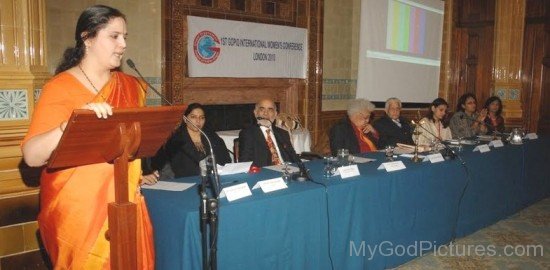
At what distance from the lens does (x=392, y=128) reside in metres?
4.63

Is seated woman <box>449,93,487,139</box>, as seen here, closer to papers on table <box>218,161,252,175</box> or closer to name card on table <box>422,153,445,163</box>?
name card on table <box>422,153,445,163</box>

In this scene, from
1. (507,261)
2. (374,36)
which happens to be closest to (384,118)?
(507,261)

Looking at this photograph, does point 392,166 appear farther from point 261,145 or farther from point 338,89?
point 338,89

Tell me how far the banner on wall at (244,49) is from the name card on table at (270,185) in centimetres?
262

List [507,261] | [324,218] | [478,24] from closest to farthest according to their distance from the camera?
[324,218] < [507,261] < [478,24]

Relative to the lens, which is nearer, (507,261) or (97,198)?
(97,198)

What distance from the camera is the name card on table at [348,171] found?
275 centimetres

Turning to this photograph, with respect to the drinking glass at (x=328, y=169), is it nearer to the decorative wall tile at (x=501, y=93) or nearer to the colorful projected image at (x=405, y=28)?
the colorful projected image at (x=405, y=28)

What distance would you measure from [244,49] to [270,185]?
3.04 meters

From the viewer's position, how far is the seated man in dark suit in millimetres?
4578

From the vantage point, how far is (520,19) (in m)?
6.63

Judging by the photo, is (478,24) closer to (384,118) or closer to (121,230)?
(384,118)

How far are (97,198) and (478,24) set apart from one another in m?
7.45

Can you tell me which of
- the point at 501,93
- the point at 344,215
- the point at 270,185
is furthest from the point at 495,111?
the point at 270,185
